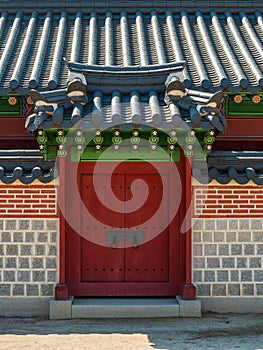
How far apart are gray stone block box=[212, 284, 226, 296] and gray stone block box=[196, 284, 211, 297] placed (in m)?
0.07

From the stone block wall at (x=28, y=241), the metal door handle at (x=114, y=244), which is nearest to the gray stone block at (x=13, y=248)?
the stone block wall at (x=28, y=241)

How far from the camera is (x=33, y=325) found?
27.1 feet

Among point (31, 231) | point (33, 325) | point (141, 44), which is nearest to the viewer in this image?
point (33, 325)

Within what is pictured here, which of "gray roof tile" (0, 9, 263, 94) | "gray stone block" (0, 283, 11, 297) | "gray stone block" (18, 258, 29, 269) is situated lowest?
"gray stone block" (0, 283, 11, 297)

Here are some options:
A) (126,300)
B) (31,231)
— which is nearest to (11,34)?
(31,231)

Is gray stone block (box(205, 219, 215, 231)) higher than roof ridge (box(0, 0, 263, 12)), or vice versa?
roof ridge (box(0, 0, 263, 12))

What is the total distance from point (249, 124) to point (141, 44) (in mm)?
2640

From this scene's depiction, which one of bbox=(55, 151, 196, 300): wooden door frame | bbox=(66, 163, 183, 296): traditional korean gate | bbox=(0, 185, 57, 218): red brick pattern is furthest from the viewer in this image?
bbox=(66, 163, 183, 296): traditional korean gate

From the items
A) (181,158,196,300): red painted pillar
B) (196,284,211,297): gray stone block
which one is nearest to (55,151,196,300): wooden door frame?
(181,158,196,300): red painted pillar

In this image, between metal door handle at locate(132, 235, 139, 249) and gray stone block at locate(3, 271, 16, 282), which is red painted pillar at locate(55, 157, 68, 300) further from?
metal door handle at locate(132, 235, 139, 249)

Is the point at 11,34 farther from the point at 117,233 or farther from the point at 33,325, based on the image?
the point at 33,325

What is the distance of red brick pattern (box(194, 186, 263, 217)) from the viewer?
896 cm

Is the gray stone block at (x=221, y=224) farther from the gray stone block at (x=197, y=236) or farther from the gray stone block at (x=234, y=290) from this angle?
the gray stone block at (x=234, y=290)

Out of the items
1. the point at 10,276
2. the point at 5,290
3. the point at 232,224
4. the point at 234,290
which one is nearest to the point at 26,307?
the point at 5,290
